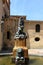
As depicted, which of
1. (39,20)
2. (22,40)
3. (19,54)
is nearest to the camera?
(19,54)

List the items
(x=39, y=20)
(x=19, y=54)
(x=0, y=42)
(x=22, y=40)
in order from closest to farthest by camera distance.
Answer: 1. (x=19, y=54)
2. (x=22, y=40)
3. (x=0, y=42)
4. (x=39, y=20)

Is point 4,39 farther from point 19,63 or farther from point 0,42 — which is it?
point 19,63

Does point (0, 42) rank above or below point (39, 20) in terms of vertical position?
below

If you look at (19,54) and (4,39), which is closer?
(19,54)

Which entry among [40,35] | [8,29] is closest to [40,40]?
[40,35]

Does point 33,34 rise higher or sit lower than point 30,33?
lower

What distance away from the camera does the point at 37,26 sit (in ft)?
90.0

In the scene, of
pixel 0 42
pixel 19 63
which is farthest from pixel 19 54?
pixel 0 42

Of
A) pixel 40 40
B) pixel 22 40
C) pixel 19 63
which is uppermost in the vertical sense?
pixel 22 40

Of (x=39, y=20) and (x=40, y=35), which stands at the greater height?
(x=39, y=20)

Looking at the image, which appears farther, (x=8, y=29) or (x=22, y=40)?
(x=8, y=29)

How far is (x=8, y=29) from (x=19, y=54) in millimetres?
18415

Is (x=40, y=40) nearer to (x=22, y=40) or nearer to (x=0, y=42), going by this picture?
(x=0, y=42)

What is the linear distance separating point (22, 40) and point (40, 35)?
1598 cm
